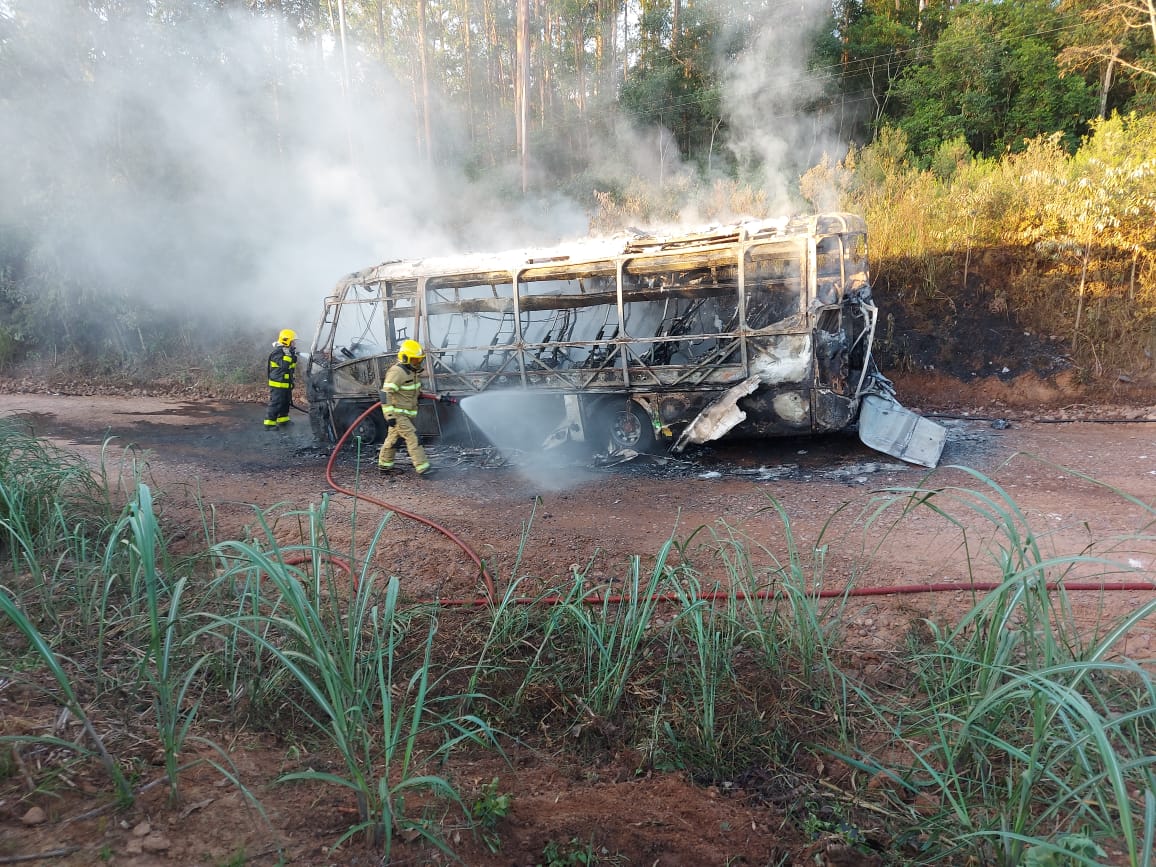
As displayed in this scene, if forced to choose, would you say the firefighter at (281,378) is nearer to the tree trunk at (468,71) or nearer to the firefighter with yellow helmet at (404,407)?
the firefighter with yellow helmet at (404,407)

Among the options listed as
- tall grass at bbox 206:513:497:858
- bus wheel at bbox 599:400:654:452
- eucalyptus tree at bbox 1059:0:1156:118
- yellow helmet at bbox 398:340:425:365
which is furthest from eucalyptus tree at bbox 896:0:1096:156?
tall grass at bbox 206:513:497:858

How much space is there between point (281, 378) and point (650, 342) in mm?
5770

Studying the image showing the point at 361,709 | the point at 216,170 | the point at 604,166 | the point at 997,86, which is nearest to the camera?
the point at 361,709

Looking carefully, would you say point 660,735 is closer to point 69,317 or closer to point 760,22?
point 69,317

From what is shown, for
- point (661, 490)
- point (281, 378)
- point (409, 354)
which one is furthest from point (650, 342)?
point (281, 378)

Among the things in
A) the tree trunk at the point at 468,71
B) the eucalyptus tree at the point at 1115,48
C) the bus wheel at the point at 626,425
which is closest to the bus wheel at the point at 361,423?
the bus wheel at the point at 626,425

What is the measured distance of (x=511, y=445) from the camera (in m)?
9.03

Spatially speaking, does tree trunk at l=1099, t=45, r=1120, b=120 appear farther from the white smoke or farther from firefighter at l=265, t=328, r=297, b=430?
firefighter at l=265, t=328, r=297, b=430

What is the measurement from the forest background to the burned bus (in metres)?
4.90

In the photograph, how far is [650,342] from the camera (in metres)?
7.70

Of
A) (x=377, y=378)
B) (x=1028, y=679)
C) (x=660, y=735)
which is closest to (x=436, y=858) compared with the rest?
(x=660, y=735)

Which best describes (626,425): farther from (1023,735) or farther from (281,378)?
(1023,735)

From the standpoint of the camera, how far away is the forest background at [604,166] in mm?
11078

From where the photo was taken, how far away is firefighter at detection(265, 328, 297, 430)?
9.78 metres
